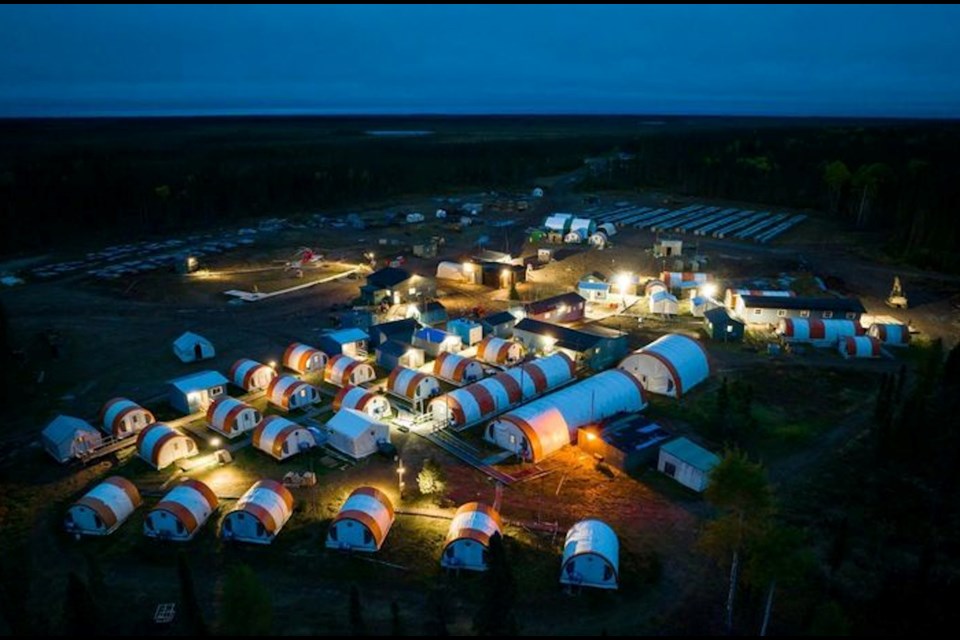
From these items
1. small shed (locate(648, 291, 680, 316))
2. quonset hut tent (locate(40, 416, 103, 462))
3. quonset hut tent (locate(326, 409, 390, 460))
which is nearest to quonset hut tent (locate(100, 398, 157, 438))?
quonset hut tent (locate(40, 416, 103, 462))

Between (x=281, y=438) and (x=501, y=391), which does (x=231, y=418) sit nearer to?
(x=281, y=438)

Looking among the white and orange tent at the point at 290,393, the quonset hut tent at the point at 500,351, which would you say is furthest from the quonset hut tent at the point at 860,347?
the white and orange tent at the point at 290,393

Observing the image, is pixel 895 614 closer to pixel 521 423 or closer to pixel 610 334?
pixel 521 423

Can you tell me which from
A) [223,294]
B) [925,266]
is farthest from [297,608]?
[925,266]

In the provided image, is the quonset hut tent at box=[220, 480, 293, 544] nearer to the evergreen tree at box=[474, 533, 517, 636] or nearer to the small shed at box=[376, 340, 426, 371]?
the evergreen tree at box=[474, 533, 517, 636]

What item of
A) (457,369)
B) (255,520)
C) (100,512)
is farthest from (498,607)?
(457,369)

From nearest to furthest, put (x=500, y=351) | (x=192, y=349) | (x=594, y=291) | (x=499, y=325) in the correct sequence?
(x=500, y=351)
(x=192, y=349)
(x=499, y=325)
(x=594, y=291)
